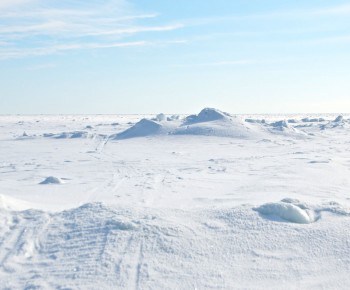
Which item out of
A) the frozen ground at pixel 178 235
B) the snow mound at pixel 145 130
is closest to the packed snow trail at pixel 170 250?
the frozen ground at pixel 178 235

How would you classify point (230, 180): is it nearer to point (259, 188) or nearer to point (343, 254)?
point (259, 188)

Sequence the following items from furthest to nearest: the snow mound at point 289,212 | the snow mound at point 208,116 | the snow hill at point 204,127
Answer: the snow mound at point 208,116 < the snow hill at point 204,127 < the snow mound at point 289,212

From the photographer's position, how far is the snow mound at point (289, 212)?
5609 mm

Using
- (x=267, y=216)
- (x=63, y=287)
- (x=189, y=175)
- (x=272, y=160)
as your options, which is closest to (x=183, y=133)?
(x=272, y=160)

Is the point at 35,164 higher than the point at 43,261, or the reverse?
the point at 43,261

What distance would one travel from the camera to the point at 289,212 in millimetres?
5652

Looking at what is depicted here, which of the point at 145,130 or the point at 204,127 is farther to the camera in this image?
the point at 145,130

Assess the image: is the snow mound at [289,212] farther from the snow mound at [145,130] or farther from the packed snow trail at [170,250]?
the snow mound at [145,130]

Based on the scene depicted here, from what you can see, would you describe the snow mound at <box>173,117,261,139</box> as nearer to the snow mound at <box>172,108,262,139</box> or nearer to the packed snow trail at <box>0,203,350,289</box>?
the snow mound at <box>172,108,262,139</box>

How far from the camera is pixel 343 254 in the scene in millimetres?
4918

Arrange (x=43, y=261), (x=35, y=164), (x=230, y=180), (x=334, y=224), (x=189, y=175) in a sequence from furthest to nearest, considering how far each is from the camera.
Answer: (x=35, y=164), (x=189, y=175), (x=230, y=180), (x=334, y=224), (x=43, y=261)

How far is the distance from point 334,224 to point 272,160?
8.73 metres

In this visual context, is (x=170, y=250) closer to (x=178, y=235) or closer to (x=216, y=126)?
(x=178, y=235)

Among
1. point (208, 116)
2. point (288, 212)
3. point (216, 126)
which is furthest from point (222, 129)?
point (288, 212)
